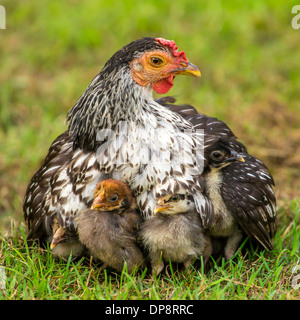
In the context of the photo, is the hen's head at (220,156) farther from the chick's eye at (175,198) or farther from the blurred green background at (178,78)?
the blurred green background at (178,78)

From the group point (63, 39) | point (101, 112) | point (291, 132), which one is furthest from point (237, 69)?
point (101, 112)

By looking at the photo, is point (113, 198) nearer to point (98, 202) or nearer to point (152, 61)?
point (98, 202)

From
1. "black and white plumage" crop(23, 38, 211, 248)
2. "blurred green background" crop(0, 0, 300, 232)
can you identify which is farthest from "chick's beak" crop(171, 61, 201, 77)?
"blurred green background" crop(0, 0, 300, 232)

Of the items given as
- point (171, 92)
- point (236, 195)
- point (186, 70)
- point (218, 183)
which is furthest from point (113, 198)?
point (171, 92)

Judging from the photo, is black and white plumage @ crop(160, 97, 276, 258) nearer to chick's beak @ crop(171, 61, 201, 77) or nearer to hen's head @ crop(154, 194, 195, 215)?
hen's head @ crop(154, 194, 195, 215)

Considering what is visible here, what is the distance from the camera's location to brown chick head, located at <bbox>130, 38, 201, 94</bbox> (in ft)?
11.3

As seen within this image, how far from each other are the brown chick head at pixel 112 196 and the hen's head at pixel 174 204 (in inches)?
8.5

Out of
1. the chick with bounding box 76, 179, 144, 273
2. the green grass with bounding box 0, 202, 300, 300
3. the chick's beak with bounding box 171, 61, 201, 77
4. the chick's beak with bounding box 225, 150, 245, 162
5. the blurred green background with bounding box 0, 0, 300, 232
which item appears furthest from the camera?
the blurred green background with bounding box 0, 0, 300, 232

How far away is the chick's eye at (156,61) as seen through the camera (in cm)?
346

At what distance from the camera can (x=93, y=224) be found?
11.3 ft

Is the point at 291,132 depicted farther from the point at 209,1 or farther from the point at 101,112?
the point at 101,112

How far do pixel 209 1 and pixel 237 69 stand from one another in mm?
1382

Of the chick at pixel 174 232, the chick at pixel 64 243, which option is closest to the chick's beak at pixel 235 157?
the chick at pixel 174 232

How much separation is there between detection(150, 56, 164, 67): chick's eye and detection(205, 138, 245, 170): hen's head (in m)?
0.67
